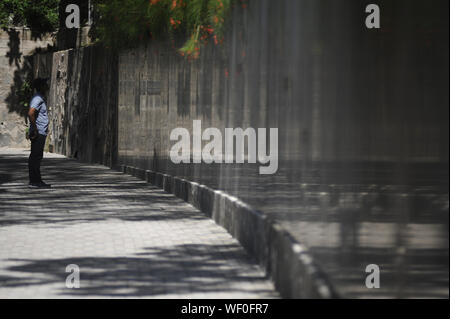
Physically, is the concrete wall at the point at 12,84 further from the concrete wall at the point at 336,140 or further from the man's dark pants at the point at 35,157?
the concrete wall at the point at 336,140

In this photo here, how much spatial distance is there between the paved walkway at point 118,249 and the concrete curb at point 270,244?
0.41ft

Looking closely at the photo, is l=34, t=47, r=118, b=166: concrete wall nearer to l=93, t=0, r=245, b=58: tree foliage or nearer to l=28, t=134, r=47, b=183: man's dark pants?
l=93, t=0, r=245, b=58: tree foliage

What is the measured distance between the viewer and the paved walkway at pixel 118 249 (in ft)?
26.9

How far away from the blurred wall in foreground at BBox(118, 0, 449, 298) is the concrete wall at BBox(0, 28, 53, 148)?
27821 mm

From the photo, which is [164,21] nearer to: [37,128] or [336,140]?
[37,128]

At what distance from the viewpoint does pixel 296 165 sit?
26.6 ft

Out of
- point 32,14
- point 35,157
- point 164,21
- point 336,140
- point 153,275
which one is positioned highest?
point 32,14

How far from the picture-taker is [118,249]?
1046cm

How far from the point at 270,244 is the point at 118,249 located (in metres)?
2.21

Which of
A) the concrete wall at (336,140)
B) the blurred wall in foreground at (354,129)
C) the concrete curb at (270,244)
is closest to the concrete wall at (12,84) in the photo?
the concrete curb at (270,244)

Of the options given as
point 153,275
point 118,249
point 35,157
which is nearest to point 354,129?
point 153,275

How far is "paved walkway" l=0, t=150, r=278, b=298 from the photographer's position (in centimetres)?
820
